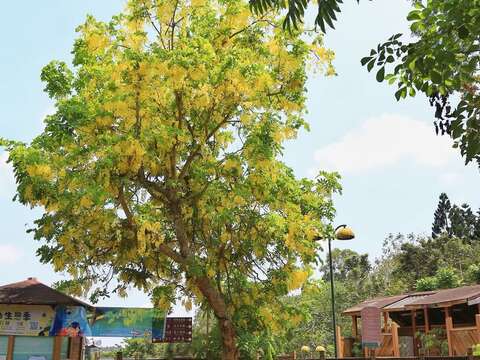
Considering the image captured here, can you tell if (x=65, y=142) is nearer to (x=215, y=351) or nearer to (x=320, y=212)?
(x=320, y=212)

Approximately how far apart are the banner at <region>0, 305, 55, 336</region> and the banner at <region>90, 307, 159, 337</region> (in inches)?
47.2

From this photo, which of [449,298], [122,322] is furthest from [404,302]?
[122,322]

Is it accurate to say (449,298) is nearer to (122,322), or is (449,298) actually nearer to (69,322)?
(122,322)

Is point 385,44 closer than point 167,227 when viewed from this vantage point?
Yes

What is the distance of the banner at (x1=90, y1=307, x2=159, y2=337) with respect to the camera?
14242 mm

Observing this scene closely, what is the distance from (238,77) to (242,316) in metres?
5.35

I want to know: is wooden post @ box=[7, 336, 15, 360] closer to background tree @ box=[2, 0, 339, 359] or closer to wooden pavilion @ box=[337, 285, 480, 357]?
background tree @ box=[2, 0, 339, 359]

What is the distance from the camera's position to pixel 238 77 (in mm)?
11188

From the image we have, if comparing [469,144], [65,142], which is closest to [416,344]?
[65,142]

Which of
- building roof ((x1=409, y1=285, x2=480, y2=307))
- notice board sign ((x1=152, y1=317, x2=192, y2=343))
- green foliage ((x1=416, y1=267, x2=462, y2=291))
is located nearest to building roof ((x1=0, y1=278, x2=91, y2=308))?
notice board sign ((x1=152, y1=317, x2=192, y2=343))

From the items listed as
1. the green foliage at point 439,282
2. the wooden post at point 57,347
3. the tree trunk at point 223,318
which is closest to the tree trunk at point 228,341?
the tree trunk at point 223,318

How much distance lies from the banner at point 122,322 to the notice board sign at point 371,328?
5780 millimetres

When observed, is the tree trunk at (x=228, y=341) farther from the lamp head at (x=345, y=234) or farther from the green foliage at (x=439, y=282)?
the green foliage at (x=439, y=282)

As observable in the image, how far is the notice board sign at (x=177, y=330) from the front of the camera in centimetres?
1420
